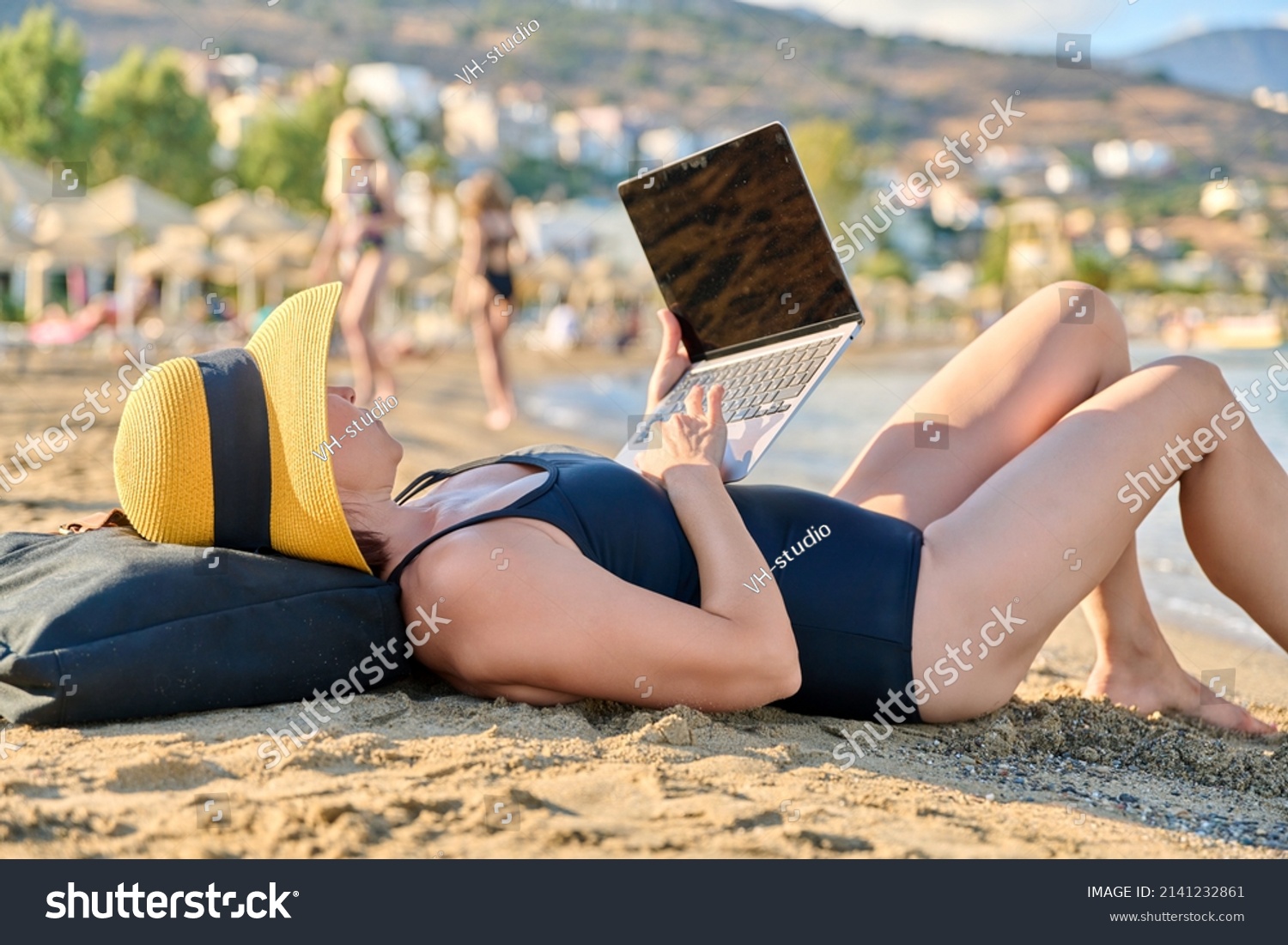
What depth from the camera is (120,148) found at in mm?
41688

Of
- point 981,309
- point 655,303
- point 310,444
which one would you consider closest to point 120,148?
point 655,303

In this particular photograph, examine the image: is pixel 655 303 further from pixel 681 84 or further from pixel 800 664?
pixel 681 84

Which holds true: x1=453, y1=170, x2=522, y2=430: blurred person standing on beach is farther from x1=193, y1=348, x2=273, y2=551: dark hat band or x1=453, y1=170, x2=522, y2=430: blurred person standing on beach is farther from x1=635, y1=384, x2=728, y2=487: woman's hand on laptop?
x1=193, y1=348, x2=273, y2=551: dark hat band

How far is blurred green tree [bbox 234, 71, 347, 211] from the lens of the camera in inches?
1922

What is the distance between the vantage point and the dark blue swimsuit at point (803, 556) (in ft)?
7.11

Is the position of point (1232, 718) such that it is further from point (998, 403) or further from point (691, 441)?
point (691, 441)

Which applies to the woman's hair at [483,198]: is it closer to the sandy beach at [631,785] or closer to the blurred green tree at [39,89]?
the sandy beach at [631,785]

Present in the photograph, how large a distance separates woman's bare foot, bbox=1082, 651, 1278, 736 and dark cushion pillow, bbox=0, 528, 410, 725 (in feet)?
5.64

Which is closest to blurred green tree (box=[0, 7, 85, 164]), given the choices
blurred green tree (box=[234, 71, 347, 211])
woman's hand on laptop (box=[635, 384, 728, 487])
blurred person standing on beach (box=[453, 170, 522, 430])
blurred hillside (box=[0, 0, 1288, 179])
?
blurred green tree (box=[234, 71, 347, 211])

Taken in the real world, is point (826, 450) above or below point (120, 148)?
below

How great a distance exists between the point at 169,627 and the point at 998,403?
1822 mm

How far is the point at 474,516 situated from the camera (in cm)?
219

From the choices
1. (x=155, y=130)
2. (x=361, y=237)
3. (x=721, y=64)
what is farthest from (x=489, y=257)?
(x=721, y=64)
